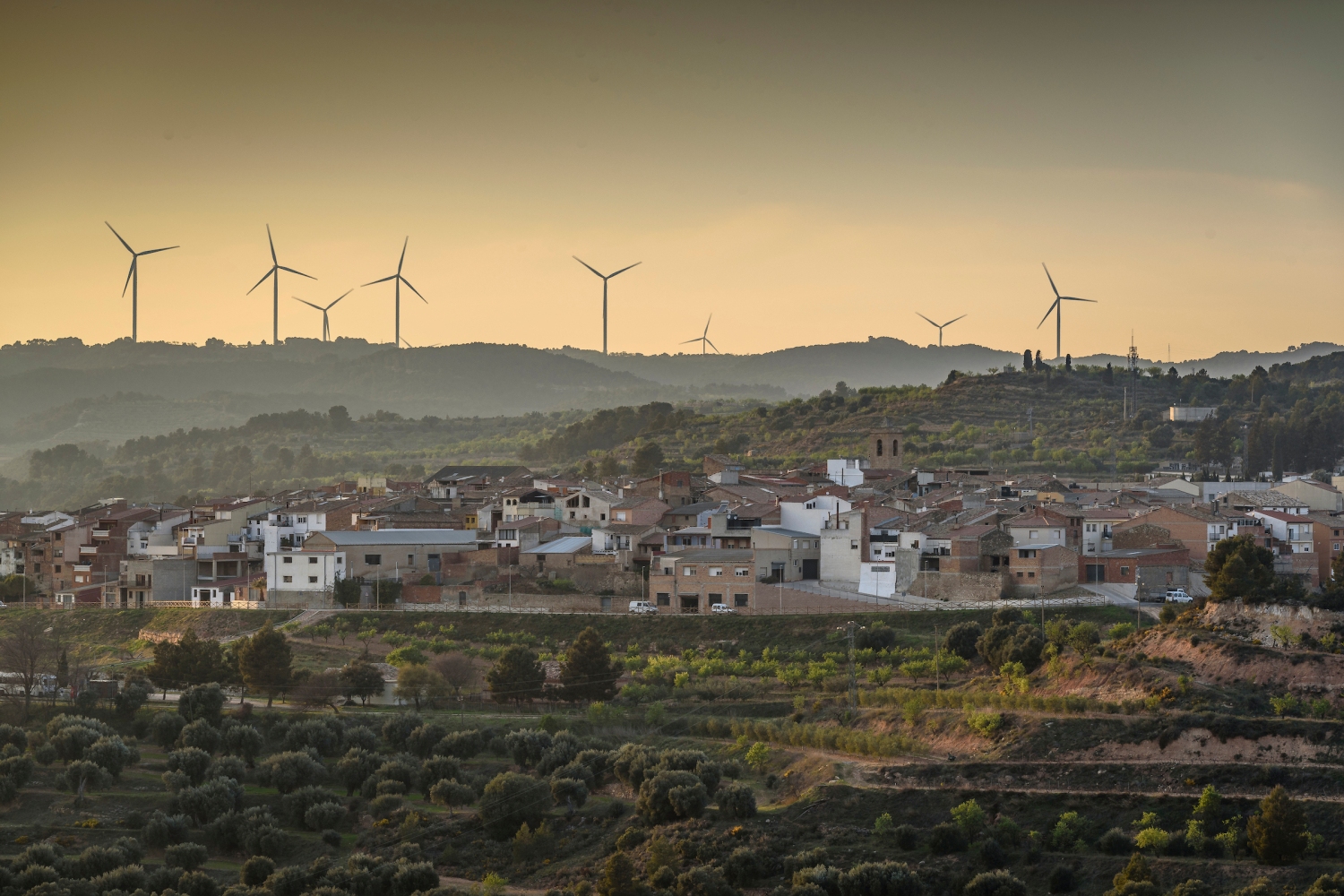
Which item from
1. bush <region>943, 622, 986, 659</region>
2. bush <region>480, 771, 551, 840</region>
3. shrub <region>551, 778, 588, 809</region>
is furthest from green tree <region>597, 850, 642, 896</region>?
bush <region>943, 622, 986, 659</region>

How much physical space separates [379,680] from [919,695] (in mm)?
13002

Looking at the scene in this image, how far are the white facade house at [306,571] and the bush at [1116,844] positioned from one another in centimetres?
2670

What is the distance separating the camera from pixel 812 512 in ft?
148

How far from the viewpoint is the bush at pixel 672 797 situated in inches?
1046

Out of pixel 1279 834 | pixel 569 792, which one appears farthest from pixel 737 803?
pixel 1279 834

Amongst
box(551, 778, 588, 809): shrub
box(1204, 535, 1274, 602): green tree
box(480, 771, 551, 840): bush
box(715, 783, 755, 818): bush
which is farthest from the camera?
box(1204, 535, 1274, 602): green tree

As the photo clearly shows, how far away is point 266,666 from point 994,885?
20.1 m

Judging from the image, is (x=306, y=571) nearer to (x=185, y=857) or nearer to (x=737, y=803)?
(x=185, y=857)

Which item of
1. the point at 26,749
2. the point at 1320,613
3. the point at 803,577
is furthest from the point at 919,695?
the point at 26,749

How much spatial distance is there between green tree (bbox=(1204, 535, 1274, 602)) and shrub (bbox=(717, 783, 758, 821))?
492 inches

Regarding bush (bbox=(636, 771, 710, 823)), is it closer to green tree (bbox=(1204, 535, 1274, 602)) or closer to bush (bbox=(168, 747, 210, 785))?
bush (bbox=(168, 747, 210, 785))

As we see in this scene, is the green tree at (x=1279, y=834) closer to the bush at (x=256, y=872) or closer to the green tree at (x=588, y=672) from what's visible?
the bush at (x=256, y=872)

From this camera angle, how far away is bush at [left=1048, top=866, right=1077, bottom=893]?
22750 mm

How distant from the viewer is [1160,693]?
29.0 meters
